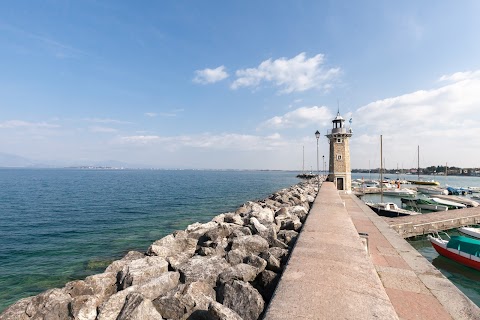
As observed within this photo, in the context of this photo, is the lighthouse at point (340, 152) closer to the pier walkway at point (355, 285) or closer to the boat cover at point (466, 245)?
the boat cover at point (466, 245)

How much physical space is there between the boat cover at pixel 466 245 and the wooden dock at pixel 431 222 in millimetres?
3925

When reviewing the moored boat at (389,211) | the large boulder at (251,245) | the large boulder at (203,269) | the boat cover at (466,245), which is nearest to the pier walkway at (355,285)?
the large boulder at (251,245)

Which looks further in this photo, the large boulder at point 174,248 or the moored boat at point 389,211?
the moored boat at point 389,211

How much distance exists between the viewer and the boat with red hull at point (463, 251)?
10.3m

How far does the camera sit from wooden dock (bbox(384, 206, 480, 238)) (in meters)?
15.4

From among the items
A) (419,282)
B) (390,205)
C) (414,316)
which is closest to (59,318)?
(414,316)

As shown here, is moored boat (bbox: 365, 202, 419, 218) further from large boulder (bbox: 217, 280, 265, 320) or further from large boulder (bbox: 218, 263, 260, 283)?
large boulder (bbox: 217, 280, 265, 320)

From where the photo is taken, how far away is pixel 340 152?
96.7 feet

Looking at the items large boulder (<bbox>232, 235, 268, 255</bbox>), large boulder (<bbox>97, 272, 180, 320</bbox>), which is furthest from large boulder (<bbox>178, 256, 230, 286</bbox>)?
large boulder (<bbox>232, 235, 268, 255</bbox>)

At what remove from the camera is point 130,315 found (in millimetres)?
4301

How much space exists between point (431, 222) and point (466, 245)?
21.9 ft

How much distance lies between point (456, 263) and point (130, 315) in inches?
547

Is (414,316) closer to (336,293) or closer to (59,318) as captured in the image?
(336,293)

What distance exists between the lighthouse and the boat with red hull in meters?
18.2
